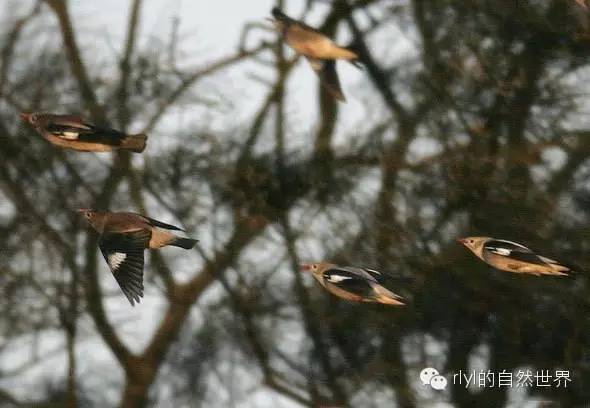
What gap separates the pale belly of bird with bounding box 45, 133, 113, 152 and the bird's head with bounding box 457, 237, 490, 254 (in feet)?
0.98

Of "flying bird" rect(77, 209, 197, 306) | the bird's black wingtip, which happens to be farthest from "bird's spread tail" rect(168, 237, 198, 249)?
the bird's black wingtip

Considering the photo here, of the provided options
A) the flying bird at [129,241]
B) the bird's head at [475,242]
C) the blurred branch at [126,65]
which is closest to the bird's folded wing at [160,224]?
the flying bird at [129,241]

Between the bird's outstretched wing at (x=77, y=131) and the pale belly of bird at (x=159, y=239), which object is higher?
the bird's outstretched wing at (x=77, y=131)

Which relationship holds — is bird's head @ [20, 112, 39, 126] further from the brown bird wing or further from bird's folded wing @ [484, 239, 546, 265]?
bird's folded wing @ [484, 239, 546, 265]

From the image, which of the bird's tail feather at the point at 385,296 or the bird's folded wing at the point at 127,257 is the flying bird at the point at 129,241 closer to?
the bird's folded wing at the point at 127,257

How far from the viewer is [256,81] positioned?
2.53 ft

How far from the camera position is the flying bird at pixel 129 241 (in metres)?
0.64

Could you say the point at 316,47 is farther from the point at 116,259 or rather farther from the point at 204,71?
the point at 116,259

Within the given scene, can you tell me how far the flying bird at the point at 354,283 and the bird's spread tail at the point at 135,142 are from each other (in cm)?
18

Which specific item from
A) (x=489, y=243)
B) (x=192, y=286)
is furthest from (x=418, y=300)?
(x=192, y=286)

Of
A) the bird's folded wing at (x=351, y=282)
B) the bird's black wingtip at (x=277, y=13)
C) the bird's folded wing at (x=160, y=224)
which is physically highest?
the bird's black wingtip at (x=277, y=13)

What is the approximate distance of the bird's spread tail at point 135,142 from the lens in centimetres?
73

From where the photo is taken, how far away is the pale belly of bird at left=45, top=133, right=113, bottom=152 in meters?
0.70

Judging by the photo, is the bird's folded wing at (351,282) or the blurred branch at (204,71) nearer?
the bird's folded wing at (351,282)
